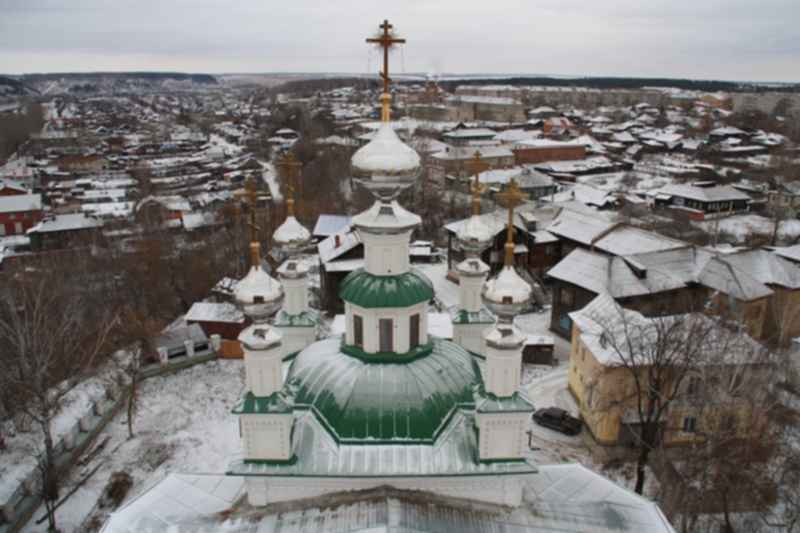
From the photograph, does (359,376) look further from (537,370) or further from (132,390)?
(537,370)

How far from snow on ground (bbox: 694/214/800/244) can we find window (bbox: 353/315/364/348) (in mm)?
37975

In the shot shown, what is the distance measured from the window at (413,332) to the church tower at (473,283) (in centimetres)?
209

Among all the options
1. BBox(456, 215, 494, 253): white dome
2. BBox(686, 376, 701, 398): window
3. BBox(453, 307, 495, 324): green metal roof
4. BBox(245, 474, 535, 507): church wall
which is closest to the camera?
BBox(245, 474, 535, 507): church wall

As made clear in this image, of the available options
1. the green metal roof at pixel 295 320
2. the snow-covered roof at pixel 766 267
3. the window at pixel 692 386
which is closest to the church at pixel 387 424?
the green metal roof at pixel 295 320

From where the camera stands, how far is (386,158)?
8.77 metres

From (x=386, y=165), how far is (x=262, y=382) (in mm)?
3641

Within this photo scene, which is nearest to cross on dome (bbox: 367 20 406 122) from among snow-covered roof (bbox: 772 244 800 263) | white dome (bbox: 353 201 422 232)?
white dome (bbox: 353 201 422 232)

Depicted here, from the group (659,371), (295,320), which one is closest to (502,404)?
(295,320)

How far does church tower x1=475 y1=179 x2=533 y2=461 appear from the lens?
28.5ft

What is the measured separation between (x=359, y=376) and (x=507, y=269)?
288cm

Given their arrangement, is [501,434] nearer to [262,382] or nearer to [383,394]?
[383,394]

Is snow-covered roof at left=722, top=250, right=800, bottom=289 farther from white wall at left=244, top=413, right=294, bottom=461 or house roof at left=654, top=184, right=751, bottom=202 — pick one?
house roof at left=654, top=184, right=751, bottom=202

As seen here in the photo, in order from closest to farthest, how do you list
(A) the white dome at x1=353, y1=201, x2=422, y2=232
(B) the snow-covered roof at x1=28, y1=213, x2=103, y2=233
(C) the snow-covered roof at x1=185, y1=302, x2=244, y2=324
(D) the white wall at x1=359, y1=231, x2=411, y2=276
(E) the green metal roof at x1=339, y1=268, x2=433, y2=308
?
(A) the white dome at x1=353, y1=201, x2=422, y2=232
(E) the green metal roof at x1=339, y1=268, x2=433, y2=308
(D) the white wall at x1=359, y1=231, x2=411, y2=276
(C) the snow-covered roof at x1=185, y1=302, x2=244, y2=324
(B) the snow-covered roof at x1=28, y1=213, x2=103, y2=233

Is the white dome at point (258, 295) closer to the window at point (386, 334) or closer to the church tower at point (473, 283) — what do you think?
the window at point (386, 334)
